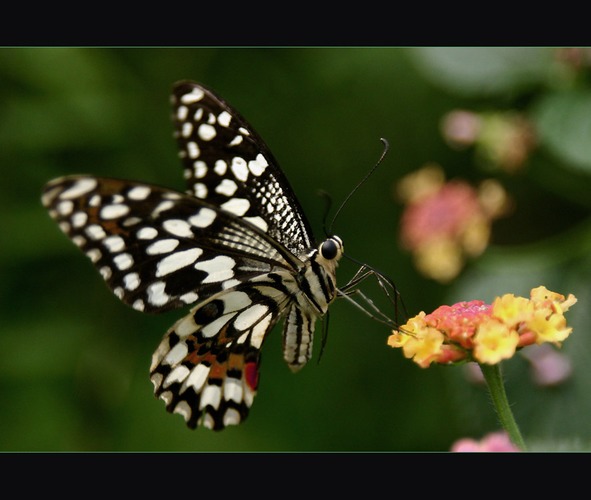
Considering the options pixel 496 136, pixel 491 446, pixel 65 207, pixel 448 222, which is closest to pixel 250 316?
pixel 65 207

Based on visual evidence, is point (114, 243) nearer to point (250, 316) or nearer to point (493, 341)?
point (250, 316)

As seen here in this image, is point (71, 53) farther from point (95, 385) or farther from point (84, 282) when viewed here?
point (95, 385)

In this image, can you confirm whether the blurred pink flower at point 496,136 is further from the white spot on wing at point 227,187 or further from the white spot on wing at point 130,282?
the white spot on wing at point 130,282

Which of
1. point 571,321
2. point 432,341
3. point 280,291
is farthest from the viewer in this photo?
point 571,321

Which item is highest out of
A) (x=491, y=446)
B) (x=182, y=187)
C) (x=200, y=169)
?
(x=200, y=169)

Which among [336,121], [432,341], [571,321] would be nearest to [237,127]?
[432,341]

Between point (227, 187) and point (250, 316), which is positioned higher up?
point (227, 187)
